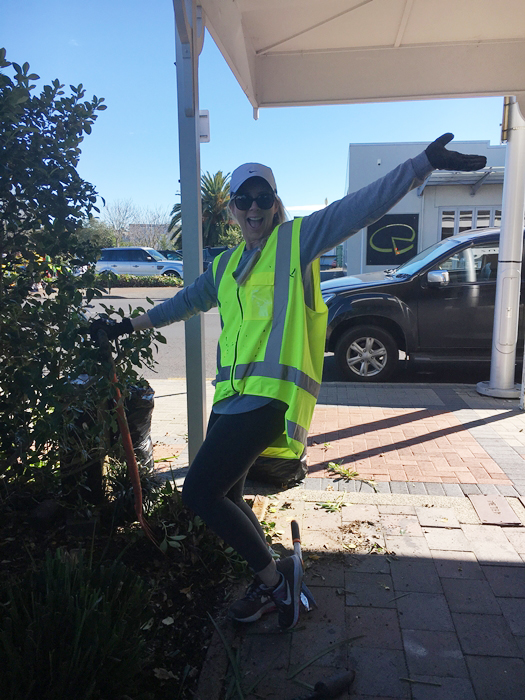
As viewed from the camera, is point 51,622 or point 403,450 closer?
point 51,622

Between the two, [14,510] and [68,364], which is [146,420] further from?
[68,364]

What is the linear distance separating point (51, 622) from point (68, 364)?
1154mm

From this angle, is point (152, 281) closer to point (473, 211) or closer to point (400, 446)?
point (473, 211)

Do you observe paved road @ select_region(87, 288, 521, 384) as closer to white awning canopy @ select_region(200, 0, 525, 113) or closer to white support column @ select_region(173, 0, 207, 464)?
white support column @ select_region(173, 0, 207, 464)

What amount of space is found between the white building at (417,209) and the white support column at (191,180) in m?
16.5

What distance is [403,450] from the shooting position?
15.4 feet

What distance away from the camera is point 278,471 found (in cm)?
391

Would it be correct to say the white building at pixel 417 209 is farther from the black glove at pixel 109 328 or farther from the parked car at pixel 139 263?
the black glove at pixel 109 328

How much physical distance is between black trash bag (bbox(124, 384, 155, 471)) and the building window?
18497 millimetres

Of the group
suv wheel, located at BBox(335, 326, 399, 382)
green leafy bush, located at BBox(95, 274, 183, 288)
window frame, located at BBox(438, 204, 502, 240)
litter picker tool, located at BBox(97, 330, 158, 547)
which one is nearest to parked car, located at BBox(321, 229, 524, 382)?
suv wheel, located at BBox(335, 326, 399, 382)

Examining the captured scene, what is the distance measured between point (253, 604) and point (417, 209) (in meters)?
19.8

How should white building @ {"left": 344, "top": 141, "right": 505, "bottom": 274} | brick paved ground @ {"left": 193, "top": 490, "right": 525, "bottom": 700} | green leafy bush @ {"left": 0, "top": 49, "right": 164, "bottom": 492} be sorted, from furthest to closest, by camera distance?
white building @ {"left": 344, "top": 141, "right": 505, "bottom": 274} < green leafy bush @ {"left": 0, "top": 49, "right": 164, "bottom": 492} < brick paved ground @ {"left": 193, "top": 490, "right": 525, "bottom": 700}

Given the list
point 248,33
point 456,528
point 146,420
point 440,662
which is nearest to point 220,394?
point 440,662

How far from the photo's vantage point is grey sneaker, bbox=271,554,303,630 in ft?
7.88
